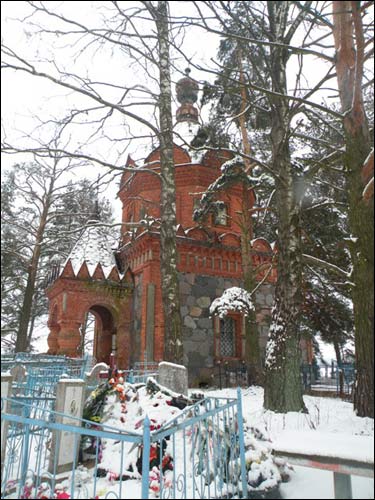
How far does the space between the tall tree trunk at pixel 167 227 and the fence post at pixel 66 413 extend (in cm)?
347

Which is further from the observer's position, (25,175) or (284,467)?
(25,175)

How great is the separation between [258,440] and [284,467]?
2.64 ft

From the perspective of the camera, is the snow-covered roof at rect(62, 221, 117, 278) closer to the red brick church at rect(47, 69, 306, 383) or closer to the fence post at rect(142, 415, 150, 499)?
the red brick church at rect(47, 69, 306, 383)

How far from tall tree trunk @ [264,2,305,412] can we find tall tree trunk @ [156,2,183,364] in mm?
2353

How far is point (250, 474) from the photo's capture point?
475 cm

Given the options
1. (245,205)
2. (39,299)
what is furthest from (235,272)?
(39,299)

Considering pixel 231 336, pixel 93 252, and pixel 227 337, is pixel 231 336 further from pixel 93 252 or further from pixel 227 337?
pixel 93 252

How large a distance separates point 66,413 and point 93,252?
12222mm

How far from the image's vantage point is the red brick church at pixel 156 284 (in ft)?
47.4

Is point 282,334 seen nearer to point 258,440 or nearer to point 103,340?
point 258,440

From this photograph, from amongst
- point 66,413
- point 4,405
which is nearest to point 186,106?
point 66,413

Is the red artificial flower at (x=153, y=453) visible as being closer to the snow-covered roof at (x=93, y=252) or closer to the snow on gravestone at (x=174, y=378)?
the snow on gravestone at (x=174, y=378)

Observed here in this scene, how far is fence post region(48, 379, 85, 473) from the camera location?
16.9ft

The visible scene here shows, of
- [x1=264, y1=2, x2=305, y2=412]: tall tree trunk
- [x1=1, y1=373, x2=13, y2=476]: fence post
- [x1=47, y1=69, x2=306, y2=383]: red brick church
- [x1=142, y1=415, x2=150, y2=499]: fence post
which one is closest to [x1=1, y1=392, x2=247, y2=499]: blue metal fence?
[x1=1, y1=373, x2=13, y2=476]: fence post
